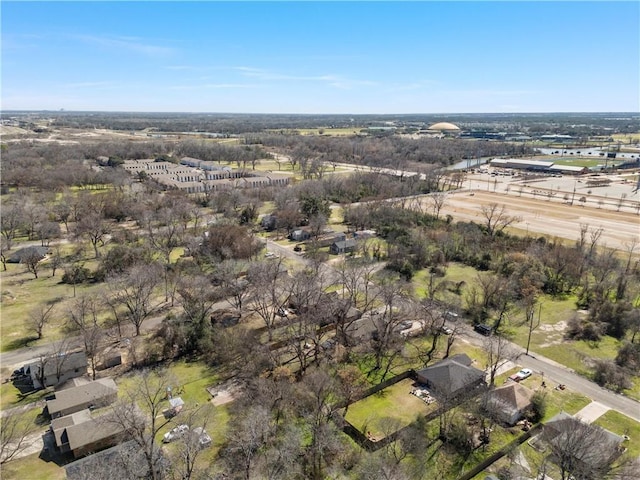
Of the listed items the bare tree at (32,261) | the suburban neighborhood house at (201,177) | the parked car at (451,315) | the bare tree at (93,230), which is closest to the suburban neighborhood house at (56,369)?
the bare tree at (32,261)

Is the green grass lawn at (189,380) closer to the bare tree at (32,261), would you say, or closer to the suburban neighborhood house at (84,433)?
the suburban neighborhood house at (84,433)

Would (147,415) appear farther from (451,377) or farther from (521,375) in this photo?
(521,375)

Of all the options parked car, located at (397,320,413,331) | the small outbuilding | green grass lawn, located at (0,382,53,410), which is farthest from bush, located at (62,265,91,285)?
parked car, located at (397,320,413,331)

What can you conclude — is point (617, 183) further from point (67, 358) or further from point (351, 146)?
point (67, 358)

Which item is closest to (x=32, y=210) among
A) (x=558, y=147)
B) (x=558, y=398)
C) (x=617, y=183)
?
(x=558, y=398)

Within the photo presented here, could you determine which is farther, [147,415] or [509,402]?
[147,415]

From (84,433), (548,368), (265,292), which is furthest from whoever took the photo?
(265,292)

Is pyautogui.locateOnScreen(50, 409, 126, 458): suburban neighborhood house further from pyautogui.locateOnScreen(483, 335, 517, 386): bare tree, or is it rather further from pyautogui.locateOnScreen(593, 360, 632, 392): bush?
pyautogui.locateOnScreen(593, 360, 632, 392): bush

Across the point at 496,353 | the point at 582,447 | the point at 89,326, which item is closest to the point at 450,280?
the point at 496,353
